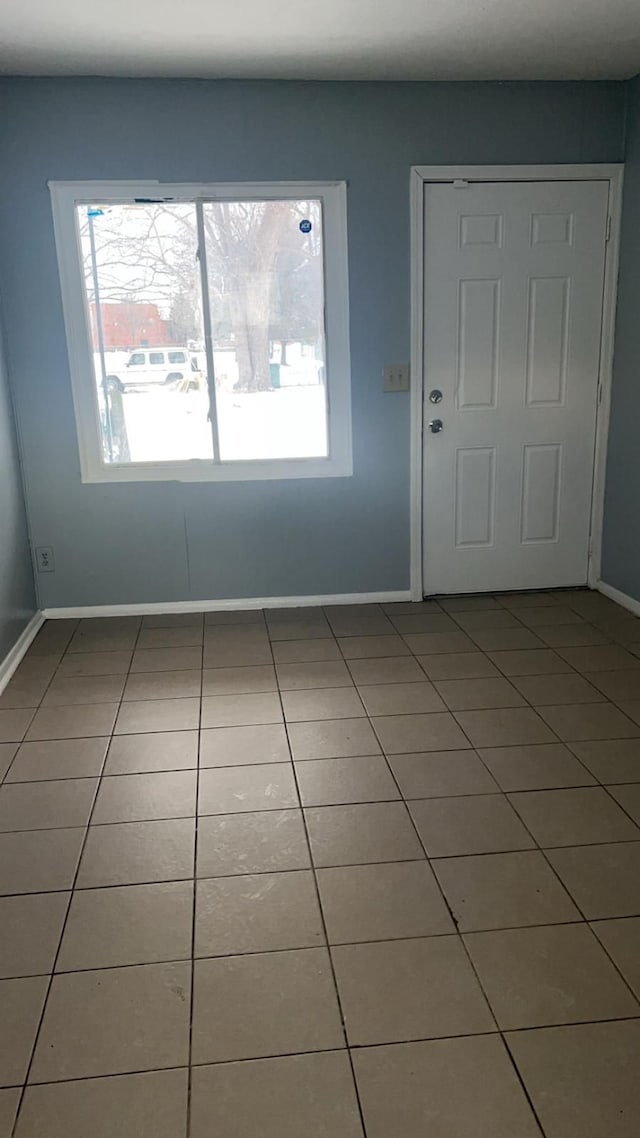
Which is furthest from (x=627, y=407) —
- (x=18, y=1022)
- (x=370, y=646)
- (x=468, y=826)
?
(x=18, y=1022)

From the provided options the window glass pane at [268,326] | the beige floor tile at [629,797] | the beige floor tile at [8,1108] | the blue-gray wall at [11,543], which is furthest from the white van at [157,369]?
the beige floor tile at [8,1108]

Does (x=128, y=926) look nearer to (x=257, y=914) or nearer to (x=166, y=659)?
(x=257, y=914)

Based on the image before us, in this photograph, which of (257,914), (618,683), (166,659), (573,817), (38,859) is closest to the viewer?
(257,914)

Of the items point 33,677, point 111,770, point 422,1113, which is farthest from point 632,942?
point 33,677

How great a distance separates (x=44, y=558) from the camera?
3979 mm

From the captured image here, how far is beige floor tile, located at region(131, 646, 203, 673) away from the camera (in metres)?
3.44

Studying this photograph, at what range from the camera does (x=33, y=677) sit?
337 centimetres

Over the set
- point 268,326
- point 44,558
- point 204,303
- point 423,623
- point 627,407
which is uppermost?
point 204,303

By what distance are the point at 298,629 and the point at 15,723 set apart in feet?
4.56

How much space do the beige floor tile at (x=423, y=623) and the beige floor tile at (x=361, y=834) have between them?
1.52 m

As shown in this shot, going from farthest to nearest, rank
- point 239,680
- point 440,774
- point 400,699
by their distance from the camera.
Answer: point 239,680, point 400,699, point 440,774

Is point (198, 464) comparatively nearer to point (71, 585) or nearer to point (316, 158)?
point (71, 585)

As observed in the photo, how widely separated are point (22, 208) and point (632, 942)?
144 inches

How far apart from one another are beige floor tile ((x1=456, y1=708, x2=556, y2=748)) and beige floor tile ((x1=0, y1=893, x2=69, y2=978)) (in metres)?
1.40
